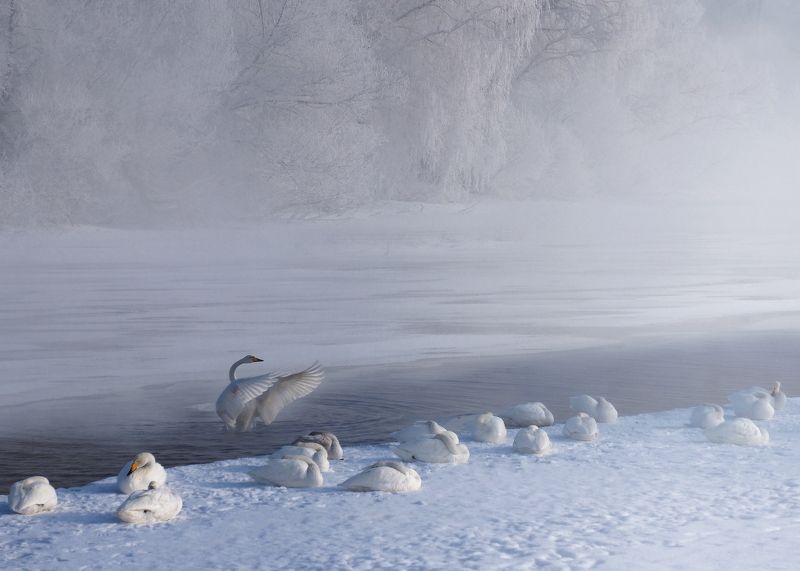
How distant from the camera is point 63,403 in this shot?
3748 mm

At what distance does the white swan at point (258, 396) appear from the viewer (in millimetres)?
3354

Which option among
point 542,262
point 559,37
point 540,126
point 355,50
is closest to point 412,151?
point 355,50

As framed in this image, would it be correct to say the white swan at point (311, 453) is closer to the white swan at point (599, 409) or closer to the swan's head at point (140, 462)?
the swan's head at point (140, 462)

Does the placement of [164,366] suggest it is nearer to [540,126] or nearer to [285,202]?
[285,202]

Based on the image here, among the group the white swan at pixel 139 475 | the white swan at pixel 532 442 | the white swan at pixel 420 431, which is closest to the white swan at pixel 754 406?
the white swan at pixel 532 442

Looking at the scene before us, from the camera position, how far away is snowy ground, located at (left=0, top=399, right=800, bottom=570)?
6.78 ft

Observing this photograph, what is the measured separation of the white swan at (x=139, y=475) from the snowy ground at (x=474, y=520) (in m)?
0.04

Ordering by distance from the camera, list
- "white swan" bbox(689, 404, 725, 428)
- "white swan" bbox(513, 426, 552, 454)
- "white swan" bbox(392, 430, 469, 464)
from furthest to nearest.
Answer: "white swan" bbox(689, 404, 725, 428) < "white swan" bbox(513, 426, 552, 454) < "white swan" bbox(392, 430, 469, 464)

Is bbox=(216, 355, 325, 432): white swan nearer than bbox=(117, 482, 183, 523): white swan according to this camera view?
No

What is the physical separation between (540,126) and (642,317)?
911 cm

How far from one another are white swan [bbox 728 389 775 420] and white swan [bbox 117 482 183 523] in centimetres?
191

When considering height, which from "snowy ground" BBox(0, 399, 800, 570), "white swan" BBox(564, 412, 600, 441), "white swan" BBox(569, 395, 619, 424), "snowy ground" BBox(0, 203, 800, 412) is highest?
"snowy ground" BBox(0, 203, 800, 412)

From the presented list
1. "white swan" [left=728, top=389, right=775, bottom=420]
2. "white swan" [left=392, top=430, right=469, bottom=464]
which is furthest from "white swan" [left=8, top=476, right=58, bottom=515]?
"white swan" [left=728, top=389, right=775, bottom=420]

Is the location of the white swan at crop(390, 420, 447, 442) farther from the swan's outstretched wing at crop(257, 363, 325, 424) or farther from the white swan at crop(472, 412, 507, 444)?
the swan's outstretched wing at crop(257, 363, 325, 424)
